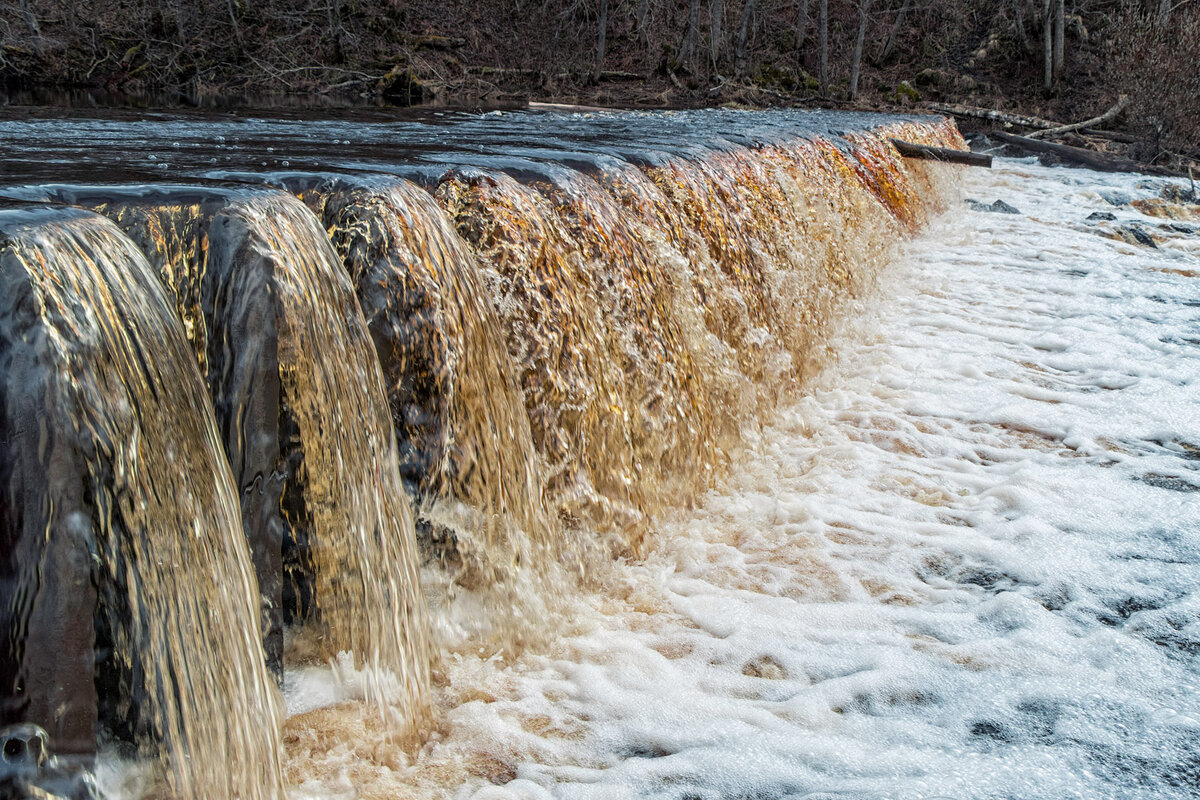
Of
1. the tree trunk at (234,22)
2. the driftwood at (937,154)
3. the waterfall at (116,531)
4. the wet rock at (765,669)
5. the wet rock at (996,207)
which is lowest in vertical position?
the wet rock at (765,669)

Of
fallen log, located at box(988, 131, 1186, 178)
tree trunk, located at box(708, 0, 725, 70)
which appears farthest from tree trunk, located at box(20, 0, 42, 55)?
fallen log, located at box(988, 131, 1186, 178)

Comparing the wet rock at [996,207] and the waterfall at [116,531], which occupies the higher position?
the wet rock at [996,207]

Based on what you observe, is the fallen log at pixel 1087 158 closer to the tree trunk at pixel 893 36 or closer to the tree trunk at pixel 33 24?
the tree trunk at pixel 893 36

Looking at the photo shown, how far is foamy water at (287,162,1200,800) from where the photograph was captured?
91.8 inches

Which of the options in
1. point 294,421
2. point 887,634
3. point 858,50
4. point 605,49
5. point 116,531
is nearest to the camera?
point 116,531

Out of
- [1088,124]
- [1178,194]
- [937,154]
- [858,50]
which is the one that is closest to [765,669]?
[937,154]

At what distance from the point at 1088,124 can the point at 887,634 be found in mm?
20010

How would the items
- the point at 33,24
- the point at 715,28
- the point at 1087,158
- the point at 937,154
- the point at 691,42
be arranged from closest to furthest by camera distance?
the point at 937,154 → the point at 1087,158 → the point at 33,24 → the point at 715,28 → the point at 691,42

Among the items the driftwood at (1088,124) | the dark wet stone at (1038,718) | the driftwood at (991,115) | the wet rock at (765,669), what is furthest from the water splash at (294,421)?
the driftwood at (991,115)

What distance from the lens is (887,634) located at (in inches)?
117

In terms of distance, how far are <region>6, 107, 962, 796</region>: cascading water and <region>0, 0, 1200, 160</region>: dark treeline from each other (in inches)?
600

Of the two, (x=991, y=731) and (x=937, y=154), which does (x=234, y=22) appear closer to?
(x=937, y=154)

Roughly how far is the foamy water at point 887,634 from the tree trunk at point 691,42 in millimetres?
21687

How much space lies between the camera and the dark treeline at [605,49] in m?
20.3
